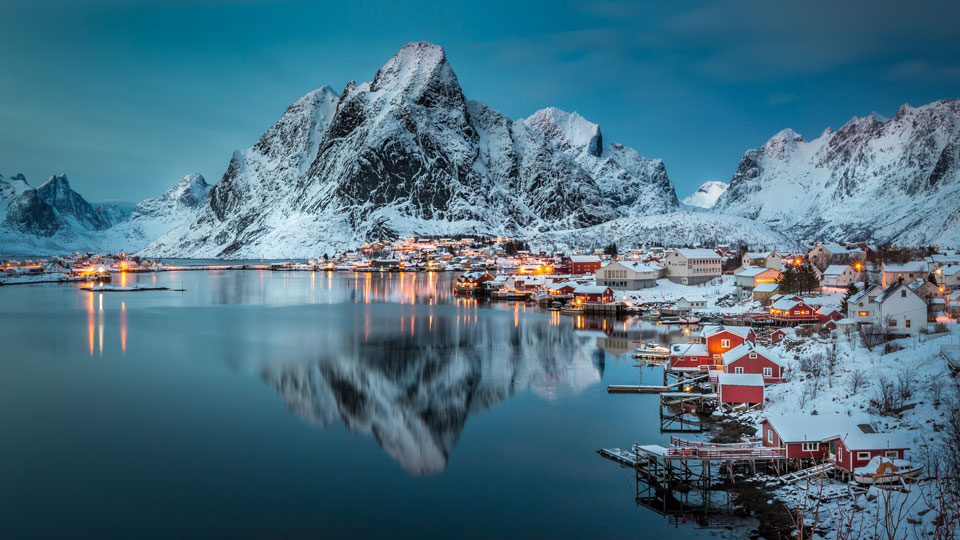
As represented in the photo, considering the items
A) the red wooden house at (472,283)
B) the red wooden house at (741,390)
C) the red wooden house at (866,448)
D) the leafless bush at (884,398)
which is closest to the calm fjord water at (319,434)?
the red wooden house at (741,390)

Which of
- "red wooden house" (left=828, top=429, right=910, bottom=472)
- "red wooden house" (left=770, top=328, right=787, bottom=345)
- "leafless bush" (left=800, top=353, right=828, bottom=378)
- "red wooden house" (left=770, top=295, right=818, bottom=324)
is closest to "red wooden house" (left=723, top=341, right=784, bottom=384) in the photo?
"leafless bush" (left=800, top=353, right=828, bottom=378)

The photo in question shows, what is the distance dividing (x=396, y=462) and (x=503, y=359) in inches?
546

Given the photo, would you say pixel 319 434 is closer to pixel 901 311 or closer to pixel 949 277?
pixel 901 311

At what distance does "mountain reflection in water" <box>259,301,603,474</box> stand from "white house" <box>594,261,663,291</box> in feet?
51.2

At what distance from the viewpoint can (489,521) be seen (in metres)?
14.3

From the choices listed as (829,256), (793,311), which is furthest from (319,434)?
(829,256)

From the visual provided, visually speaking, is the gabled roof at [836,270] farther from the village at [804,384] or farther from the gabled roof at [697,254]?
the gabled roof at [697,254]

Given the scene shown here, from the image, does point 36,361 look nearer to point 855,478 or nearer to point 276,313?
point 276,313

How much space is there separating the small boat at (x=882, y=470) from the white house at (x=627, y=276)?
1696 inches

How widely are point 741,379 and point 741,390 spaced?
0.44 meters

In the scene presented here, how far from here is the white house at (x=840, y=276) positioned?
4999 cm

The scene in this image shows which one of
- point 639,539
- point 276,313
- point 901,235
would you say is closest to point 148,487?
point 639,539

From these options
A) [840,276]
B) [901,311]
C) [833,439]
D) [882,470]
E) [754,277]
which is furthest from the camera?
[754,277]

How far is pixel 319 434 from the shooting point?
20.4 metres
